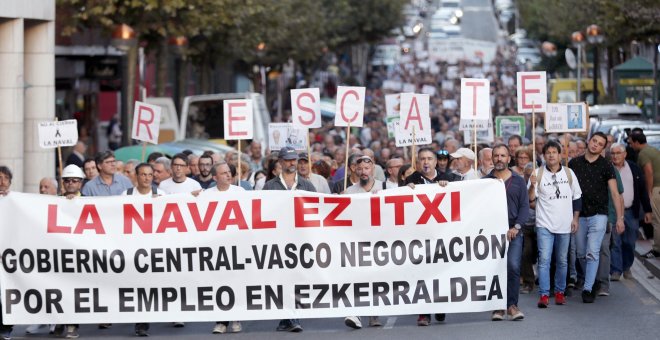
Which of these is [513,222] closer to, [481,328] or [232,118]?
[481,328]

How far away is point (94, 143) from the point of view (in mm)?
41469

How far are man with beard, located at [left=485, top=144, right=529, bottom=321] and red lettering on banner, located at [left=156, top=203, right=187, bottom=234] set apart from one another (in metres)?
2.91

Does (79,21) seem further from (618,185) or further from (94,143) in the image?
(618,185)

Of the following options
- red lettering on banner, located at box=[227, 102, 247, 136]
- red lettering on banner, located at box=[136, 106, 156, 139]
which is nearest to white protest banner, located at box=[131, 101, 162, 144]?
red lettering on banner, located at box=[136, 106, 156, 139]

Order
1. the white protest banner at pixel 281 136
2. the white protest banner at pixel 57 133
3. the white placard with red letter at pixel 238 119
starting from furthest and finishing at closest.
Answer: the white protest banner at pixel 281 136 < the white placard with red letter at pixel 238 119 < the white protest banner at pixel 57 133

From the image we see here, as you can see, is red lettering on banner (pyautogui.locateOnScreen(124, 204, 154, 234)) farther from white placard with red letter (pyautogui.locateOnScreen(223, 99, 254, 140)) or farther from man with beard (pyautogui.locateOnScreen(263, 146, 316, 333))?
white placard with red letter (pyautogui.locateOnScreen(223, 99, 254, 140))

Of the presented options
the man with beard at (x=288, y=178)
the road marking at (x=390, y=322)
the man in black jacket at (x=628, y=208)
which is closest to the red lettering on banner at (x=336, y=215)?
the man with beard at (x=288, y=178)

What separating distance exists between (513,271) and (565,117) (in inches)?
160

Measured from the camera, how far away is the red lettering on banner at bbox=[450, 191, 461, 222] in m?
13.4

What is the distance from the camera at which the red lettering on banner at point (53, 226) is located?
43.9ft

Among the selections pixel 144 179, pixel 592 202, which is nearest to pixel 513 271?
pixel 592 202

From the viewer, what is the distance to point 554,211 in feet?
47.6

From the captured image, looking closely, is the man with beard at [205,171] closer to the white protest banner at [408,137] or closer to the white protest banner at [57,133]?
the white protest banner at [57,133]

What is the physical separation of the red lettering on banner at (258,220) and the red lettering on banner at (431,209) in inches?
51.1
